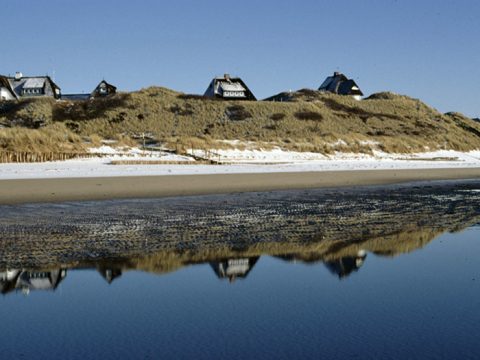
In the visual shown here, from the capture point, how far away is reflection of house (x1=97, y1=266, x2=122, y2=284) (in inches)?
286

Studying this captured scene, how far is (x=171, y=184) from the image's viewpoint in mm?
21984

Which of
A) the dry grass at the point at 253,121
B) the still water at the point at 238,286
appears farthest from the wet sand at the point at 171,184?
the dry grass at the point at 253,121

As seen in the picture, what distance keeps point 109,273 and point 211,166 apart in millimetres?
24030

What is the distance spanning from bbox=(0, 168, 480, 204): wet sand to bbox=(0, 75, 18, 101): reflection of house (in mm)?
61769

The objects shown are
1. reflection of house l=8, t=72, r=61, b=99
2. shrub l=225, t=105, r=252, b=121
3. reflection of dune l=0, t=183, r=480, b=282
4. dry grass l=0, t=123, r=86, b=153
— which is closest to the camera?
reflection of dune l=0, t=183, r=480, b=282

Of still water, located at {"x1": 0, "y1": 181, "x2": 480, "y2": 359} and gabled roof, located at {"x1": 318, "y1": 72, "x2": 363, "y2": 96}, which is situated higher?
gabled roof, located at {"x1": 318, "y1": 72, "x2": 363, "y2": 96}

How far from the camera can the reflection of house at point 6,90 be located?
7806 centimetres

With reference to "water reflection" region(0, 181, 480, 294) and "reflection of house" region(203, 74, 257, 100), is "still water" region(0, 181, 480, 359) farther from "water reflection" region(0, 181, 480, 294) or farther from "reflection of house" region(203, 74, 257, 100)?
"reflection of house" region(203, 74, 257, 100)

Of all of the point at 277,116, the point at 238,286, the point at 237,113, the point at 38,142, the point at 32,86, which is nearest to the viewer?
the point at 238,286

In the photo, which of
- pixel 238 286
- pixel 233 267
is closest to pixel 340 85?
pixel 233 267

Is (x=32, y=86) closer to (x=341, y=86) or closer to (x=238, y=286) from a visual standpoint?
(x=341, y=86)

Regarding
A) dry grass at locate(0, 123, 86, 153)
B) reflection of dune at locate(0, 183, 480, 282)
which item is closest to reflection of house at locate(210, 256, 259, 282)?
reflection of dune at locate(0, 183, 480, 282)

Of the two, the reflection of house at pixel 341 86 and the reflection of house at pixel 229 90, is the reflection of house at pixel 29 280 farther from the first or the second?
the reflection of house at pixel 341 86

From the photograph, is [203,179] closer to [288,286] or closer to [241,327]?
[288,286]
